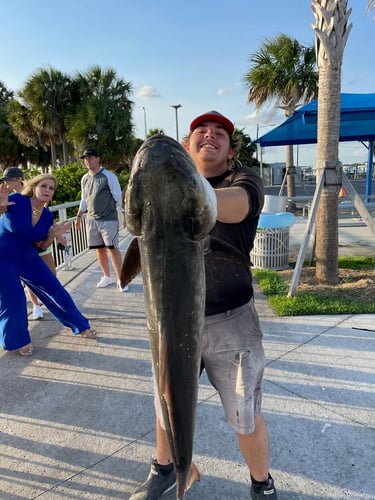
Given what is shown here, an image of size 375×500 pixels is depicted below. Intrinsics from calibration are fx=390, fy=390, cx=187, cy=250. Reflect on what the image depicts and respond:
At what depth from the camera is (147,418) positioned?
2963mm

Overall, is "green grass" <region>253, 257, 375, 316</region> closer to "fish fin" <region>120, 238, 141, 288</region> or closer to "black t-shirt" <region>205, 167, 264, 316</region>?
"black t-shirt" <region>205, 167, 264, 316</region>

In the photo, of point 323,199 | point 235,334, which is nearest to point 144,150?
point 235,334

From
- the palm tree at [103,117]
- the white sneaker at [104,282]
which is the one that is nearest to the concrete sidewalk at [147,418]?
the white sneaker at [104,282]

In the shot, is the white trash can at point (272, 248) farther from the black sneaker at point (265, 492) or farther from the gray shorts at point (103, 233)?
the black sneaker at point (265, 492)

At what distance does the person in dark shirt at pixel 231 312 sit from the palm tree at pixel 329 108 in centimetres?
413

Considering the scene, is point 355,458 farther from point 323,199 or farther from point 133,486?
point 323,199

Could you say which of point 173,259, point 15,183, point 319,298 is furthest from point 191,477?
point 15,183

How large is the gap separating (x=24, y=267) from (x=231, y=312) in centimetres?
285

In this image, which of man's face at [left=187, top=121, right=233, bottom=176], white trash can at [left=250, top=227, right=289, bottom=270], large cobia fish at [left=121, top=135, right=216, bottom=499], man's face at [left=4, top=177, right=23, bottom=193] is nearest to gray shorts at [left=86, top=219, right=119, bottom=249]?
man's face at [left=4, top=177, right=23, bottom=193]

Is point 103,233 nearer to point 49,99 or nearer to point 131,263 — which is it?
point 131,263

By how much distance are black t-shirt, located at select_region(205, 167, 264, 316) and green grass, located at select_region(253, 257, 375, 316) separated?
123 inches

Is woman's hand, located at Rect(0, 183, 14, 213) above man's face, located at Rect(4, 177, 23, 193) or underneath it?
underneath

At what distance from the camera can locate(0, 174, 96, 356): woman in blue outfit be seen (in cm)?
392

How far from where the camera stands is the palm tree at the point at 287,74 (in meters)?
15.2
